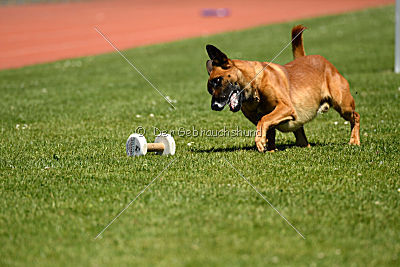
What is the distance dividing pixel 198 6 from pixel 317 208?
40.5 m

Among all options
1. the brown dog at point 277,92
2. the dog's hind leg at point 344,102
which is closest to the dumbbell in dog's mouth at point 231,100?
the brown dog at point 277,92

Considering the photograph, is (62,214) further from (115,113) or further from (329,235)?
(115,113)

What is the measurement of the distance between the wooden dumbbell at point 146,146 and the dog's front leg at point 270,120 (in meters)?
1.12

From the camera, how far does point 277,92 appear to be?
23.1 feet

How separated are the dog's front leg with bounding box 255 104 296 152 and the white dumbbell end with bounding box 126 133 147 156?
1.38m

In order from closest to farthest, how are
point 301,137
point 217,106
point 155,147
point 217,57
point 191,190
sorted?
point 191,190 < point 217,106 < point 217,57 < point 155,147 < point 301,137

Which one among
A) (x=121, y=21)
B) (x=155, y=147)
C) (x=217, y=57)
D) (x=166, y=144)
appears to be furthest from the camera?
(x=121, y=21)

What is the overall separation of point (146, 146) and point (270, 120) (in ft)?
5.07

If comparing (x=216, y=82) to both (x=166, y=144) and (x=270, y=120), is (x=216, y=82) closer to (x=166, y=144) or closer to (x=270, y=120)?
(x=270, y=120)

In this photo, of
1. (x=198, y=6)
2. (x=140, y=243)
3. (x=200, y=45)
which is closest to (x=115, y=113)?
(x=140, y=243)

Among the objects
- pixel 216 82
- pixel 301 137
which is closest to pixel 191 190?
pixel 216 82

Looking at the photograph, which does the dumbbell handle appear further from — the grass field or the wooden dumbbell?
the grass field

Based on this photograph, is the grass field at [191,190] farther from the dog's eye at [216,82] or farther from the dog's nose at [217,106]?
the dog's eye at [216,82]

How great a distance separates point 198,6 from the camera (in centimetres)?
4425
